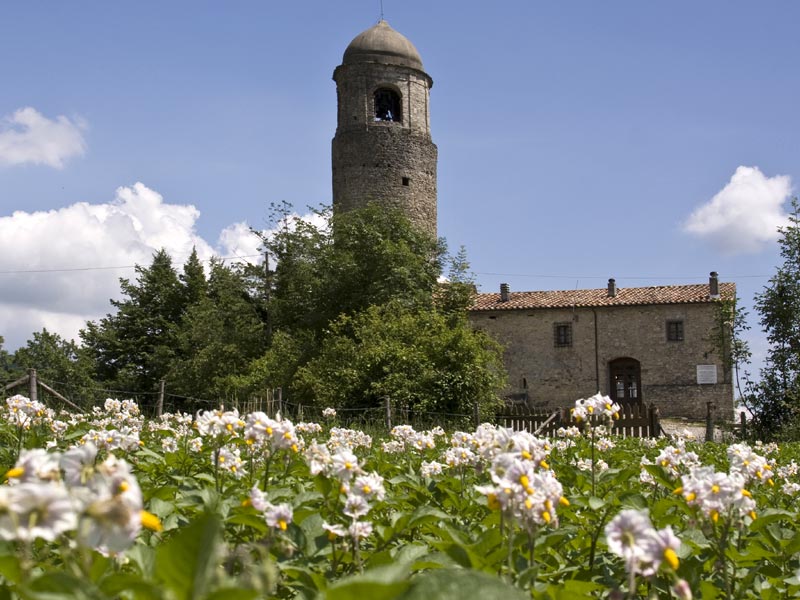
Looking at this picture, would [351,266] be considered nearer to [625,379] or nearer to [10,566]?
[625,379]

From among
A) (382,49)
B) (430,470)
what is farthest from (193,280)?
(430,470)

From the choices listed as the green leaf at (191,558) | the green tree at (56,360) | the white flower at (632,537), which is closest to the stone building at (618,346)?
the green tree at (56,360)

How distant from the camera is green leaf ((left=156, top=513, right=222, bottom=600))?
46.3 inches

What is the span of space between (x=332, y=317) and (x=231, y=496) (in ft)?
92.9

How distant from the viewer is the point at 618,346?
3616cm

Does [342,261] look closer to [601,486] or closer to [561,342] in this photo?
[561,342]

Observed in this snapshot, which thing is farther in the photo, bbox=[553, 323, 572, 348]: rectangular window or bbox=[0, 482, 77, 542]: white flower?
bbox=[553, 323, 572, 348]: rectangular window

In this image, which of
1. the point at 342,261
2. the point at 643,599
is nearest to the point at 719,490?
the point at 643,599

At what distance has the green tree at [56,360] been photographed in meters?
39.9

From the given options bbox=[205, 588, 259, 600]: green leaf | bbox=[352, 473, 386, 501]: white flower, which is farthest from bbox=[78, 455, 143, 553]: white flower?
bbox=[352, 473, 386, 501]: white flower

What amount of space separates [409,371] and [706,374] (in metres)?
16.3

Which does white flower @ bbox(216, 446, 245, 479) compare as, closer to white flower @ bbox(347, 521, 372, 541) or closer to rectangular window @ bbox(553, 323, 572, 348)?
white flower @ bbox(347, 521, 372, 541)

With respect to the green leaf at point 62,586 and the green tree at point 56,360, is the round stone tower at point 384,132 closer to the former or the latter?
→ the green tree at point 56,360

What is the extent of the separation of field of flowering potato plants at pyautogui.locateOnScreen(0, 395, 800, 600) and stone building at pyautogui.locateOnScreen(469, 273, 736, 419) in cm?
3191
